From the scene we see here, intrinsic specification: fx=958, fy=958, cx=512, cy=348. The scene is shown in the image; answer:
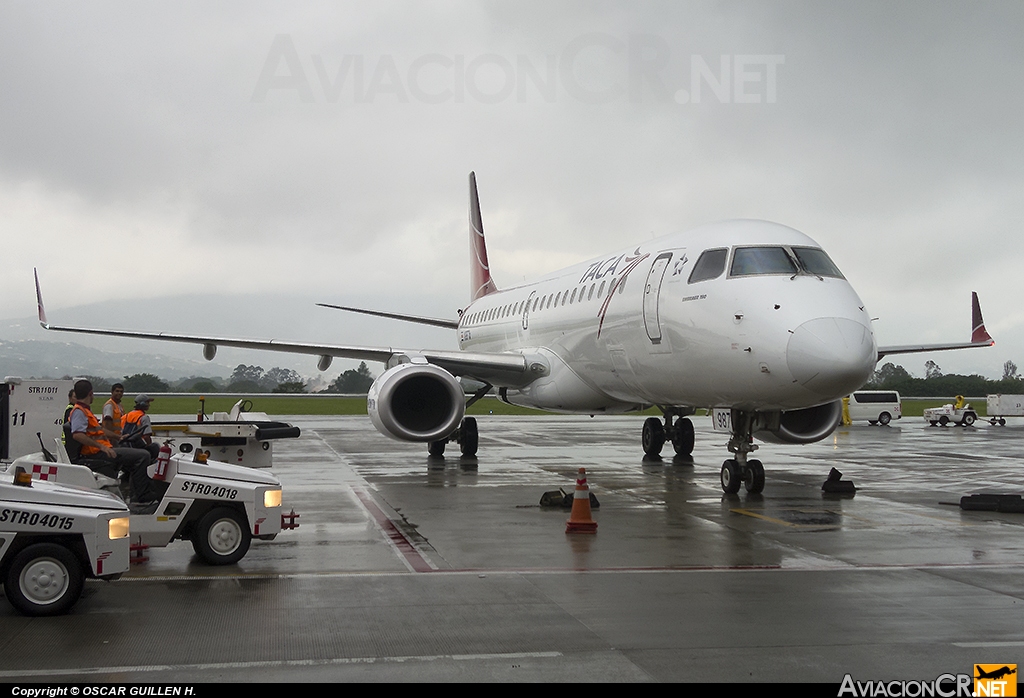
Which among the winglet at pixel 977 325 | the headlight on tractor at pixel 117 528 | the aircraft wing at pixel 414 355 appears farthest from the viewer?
the winglet at pixel 977 325

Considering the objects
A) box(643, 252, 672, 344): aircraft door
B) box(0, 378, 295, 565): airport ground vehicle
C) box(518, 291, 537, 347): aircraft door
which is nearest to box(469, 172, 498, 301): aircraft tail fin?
box(518, 291, 537, 347): aircraft door

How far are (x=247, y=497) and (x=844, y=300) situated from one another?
7.31 metres

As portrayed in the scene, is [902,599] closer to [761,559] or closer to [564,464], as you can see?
[761,559]

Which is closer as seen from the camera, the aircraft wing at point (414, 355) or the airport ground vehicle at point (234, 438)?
the airport ground vehicle at point (234, 438)

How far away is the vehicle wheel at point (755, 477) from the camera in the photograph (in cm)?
1415

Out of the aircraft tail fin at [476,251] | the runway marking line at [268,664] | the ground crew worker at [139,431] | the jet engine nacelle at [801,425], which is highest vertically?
the aircraft tail fin at [476,251]

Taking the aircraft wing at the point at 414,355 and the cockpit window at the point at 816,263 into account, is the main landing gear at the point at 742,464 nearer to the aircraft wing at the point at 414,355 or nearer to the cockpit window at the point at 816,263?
the cockpit window at the point at 816,263

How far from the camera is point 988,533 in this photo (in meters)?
10.9

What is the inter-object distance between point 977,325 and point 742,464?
590 inches

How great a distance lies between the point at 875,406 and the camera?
129ft

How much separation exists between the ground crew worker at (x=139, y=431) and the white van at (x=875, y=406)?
34130 mm

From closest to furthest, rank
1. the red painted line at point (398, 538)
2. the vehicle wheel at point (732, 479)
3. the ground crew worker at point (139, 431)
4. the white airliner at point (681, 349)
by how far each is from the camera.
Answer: the red painted line at point (398, 538), the ground crew worker at point (139, 431), the white airliner at point (681, 349), the vehicle wheel at point (732, 479)

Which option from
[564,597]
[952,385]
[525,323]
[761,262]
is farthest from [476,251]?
[952,385]

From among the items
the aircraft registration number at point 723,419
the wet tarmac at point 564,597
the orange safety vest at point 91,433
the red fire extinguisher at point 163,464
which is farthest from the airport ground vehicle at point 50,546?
the aircraft registration number at point 723,419
